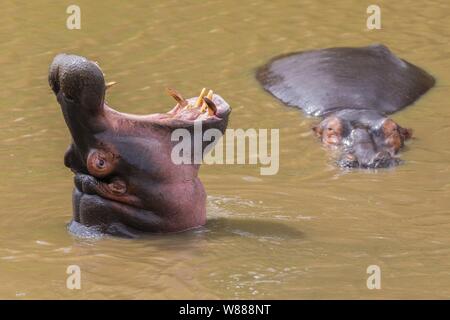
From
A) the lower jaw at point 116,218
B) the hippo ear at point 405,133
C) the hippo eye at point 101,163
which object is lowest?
the lower jaw at point 116,218

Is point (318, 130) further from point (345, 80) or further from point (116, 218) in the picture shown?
point (116, 218)

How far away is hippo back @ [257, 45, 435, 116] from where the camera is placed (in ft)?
30.7

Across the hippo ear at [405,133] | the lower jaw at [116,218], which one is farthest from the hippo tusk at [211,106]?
the hippo ear at [405,133]

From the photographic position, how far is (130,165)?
5.60 meters

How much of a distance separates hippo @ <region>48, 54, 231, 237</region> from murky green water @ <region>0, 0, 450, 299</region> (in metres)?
0.11

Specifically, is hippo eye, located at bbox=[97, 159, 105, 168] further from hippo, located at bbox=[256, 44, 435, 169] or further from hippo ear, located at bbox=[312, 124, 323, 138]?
hippo ear, located at bbox=[312, 124, 323, 138]

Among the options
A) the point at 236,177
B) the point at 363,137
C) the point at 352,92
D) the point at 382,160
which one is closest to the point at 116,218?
the point at 236,177

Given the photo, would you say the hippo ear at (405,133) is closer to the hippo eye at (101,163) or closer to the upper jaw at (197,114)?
the upper jaw at (197,114)

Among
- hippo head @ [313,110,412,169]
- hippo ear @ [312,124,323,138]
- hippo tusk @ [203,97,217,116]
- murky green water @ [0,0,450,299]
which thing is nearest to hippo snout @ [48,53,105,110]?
hippo tusk @ [203,97,217,116]

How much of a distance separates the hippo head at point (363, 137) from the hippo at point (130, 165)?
7.68ft

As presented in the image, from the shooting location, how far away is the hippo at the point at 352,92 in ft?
27.3

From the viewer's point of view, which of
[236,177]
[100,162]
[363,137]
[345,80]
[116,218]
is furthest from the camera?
[345,80]

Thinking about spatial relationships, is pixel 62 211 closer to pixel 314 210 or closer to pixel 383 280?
pixel 314 210

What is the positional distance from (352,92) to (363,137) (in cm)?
110
